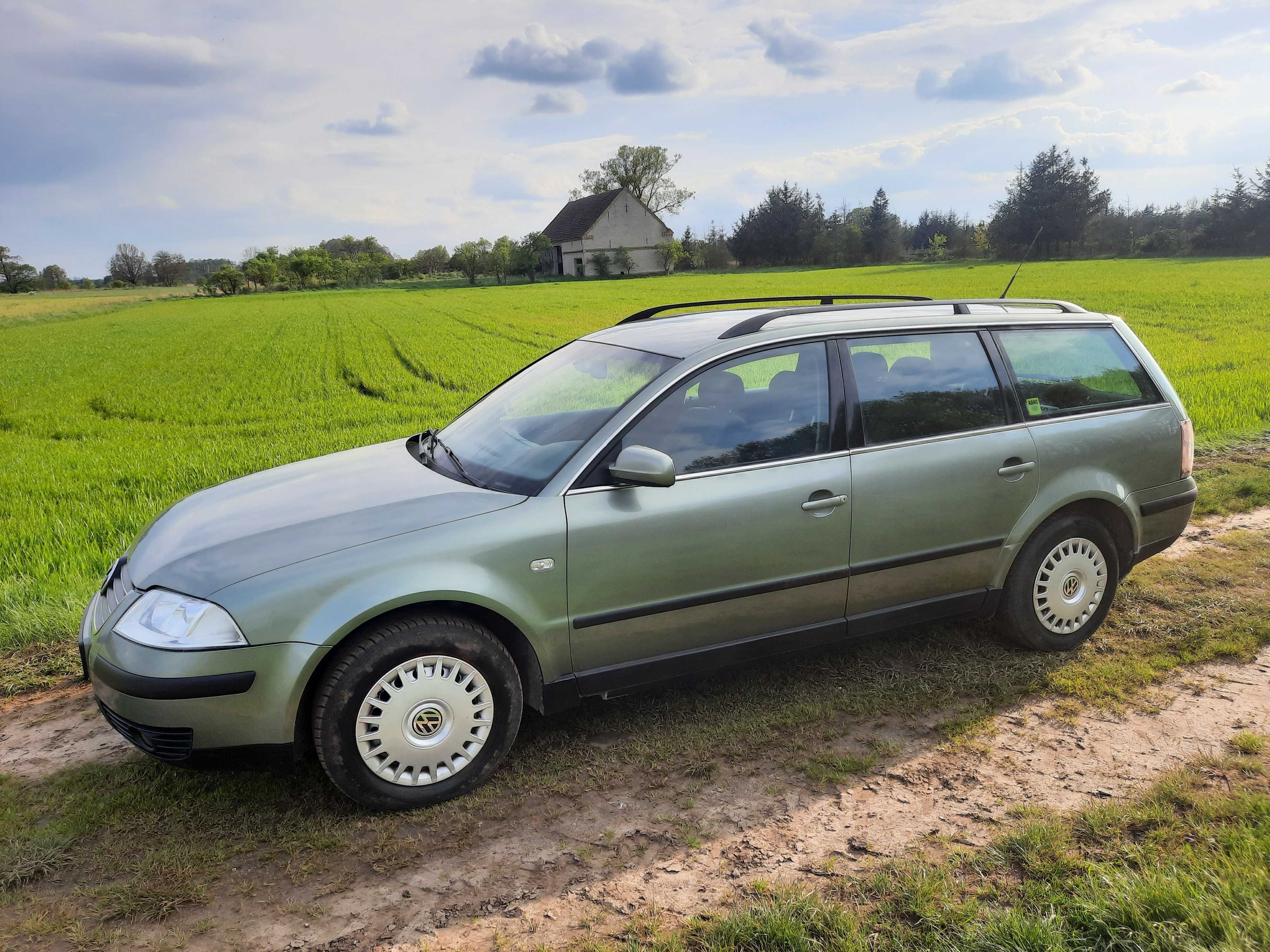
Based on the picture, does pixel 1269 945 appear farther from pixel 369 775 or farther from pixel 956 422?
pixel 369 775

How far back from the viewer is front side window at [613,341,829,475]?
3.62 meters

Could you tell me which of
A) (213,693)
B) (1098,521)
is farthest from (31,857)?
(1098,521)

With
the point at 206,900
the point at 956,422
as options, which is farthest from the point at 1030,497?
the point at 206,900

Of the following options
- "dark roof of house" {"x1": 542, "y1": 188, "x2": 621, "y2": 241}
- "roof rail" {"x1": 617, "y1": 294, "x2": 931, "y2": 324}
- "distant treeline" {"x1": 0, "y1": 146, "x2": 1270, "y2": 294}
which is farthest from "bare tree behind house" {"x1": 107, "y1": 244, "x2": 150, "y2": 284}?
"roof rail" {"x1": 617, "y1": 294, "x2": 931, "y2": 324}

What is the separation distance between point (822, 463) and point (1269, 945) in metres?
2.16

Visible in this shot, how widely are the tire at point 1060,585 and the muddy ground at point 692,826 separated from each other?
545mm

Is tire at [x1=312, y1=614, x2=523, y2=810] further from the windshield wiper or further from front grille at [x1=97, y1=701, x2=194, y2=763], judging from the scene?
the windshield wiper

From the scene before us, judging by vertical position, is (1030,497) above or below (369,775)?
above

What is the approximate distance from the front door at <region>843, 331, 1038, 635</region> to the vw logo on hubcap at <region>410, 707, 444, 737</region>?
1868mm

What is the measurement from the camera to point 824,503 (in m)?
3.75

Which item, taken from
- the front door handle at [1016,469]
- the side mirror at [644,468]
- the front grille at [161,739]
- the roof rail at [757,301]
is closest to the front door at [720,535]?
the side mirror at [644,468]

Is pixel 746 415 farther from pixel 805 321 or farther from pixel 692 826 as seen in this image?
pixel 692 826

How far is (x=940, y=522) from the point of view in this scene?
405cm

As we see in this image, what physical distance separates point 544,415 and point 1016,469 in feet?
7.51
